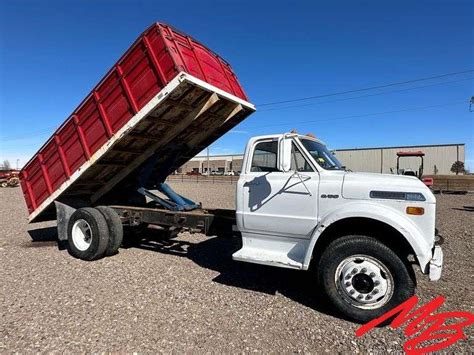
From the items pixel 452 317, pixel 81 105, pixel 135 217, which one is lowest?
pixel 452 317

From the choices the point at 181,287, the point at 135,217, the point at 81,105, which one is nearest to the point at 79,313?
the point at 181,287

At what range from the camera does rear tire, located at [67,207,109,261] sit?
6.38 meters

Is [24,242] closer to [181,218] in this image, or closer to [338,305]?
[181,218]

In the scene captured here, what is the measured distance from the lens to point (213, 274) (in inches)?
225

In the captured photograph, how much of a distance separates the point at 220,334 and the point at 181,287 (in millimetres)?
1508

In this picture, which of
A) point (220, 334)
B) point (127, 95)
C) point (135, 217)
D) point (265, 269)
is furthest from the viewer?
point (135, 217)

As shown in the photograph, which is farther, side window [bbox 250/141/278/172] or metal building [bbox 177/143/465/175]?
metal building [bbox 177/143/465/175]

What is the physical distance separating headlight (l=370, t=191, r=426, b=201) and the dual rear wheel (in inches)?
182

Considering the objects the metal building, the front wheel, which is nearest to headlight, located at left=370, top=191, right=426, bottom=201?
the front wheel

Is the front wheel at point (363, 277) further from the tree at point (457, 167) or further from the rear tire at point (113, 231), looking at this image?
the tree at point (457, 167)

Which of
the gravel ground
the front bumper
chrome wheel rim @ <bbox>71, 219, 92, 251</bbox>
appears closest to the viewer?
the gravel ground

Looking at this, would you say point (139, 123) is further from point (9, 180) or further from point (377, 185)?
point (9, 180)

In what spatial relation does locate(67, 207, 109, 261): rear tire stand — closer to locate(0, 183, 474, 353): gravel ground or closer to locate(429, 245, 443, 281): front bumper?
locate(0, 183, 474, 353): gravel ground

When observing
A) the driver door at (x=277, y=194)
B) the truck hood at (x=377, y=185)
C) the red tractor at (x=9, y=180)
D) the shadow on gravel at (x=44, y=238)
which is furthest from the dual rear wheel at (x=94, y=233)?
the red tractor at (x=9, y=180)
